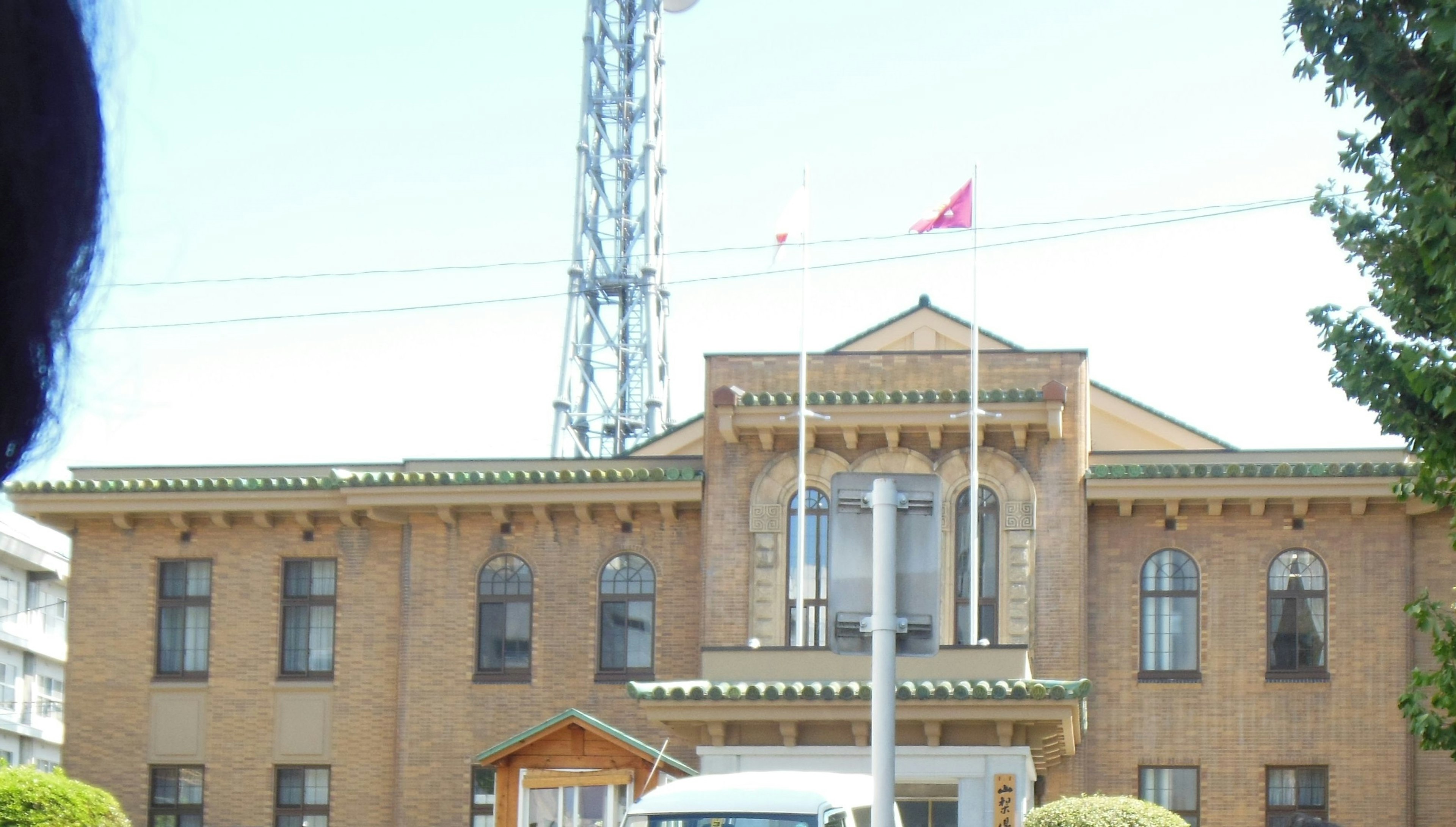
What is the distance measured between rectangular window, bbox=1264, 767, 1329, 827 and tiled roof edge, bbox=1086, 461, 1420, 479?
14.2 feet

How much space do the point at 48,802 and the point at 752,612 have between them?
997 centimetres

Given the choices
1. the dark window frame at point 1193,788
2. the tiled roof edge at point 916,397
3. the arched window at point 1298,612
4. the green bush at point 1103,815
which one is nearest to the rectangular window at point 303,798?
the tiled roof edge at point 916,397

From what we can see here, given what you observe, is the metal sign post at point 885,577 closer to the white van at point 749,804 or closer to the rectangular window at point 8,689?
the white van at point 749,804

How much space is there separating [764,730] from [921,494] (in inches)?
706

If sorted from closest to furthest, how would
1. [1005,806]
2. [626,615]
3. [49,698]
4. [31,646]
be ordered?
[1005,806], [626,615], [31,646], [49,698]

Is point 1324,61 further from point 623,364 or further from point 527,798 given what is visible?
point 623,364

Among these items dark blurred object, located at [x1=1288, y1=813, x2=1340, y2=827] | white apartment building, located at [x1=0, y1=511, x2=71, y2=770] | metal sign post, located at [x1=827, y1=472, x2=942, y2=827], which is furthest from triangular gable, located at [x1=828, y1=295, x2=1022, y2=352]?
white apartment building, located at [x1=0, y1=511, x2=71, y2=770]

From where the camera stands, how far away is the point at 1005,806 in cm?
2536

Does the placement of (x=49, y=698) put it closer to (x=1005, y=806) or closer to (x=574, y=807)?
(x=574, y=807)

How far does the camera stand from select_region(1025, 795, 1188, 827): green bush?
2308 centimetres

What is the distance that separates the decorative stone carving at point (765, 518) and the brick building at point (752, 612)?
4 centimetres

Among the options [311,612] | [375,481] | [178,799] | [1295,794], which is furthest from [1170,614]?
[178,799]

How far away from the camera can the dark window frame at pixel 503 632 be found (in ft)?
99.4

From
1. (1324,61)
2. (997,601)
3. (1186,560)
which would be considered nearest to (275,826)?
(997,601)
